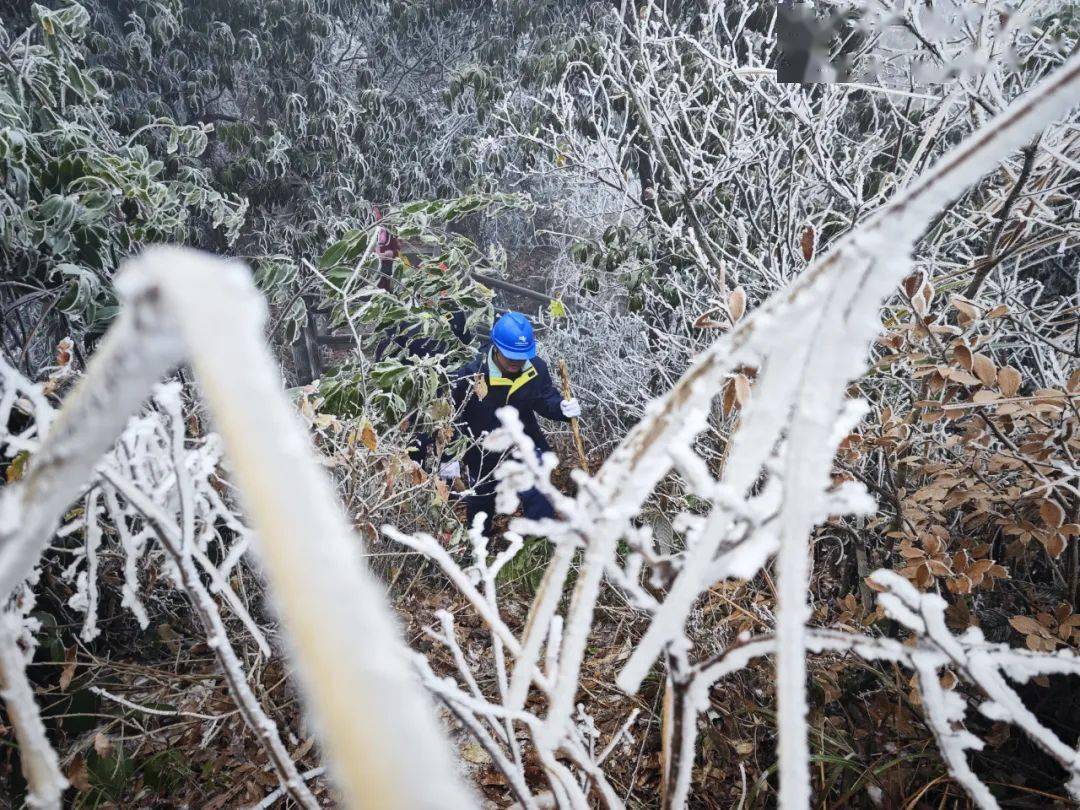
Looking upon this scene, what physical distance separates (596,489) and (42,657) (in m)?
2.53

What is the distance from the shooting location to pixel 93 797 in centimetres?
187

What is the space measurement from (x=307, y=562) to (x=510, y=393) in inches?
135

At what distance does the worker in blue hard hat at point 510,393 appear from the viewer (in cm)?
361

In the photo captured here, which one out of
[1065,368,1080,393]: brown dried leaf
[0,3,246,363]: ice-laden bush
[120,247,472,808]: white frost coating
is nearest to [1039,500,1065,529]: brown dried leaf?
[1065,368,1080,393]: brown dried leaf

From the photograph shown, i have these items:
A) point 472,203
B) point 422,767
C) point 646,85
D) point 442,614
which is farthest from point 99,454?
point 646,85

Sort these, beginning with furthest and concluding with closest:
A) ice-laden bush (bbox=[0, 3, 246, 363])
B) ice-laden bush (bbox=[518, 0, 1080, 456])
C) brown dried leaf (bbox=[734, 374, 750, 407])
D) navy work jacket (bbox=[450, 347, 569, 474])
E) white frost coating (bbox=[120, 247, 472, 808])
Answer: navy work jacket (bbox=[450, 347, 569, 474]), ice-laden bush (bbox=[0, 3, 246, 363]), ice-laden bush (bbox=[518, 0, 1080, 456]), brown dried leaf (bbox=[734, 374, 750, 407]), white frost coating (bbox=[120, 247, 472, 808])

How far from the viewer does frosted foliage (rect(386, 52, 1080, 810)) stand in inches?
18.5

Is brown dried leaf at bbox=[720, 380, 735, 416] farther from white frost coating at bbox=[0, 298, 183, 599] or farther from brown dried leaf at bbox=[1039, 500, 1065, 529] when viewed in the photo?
white frost coating at bbox=[0, 298, 183, 599]

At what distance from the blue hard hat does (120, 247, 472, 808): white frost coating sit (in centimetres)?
323

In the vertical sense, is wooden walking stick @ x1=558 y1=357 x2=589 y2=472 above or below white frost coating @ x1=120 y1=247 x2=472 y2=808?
below

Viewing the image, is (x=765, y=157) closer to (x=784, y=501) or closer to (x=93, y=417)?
(x=784, y=501)

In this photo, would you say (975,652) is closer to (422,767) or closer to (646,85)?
(422,767)


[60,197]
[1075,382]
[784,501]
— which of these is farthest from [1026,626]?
[60,197]

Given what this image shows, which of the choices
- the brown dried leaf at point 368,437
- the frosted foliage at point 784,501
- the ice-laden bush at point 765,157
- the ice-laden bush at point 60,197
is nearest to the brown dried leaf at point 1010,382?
the ice-laden bush at point 765,157
